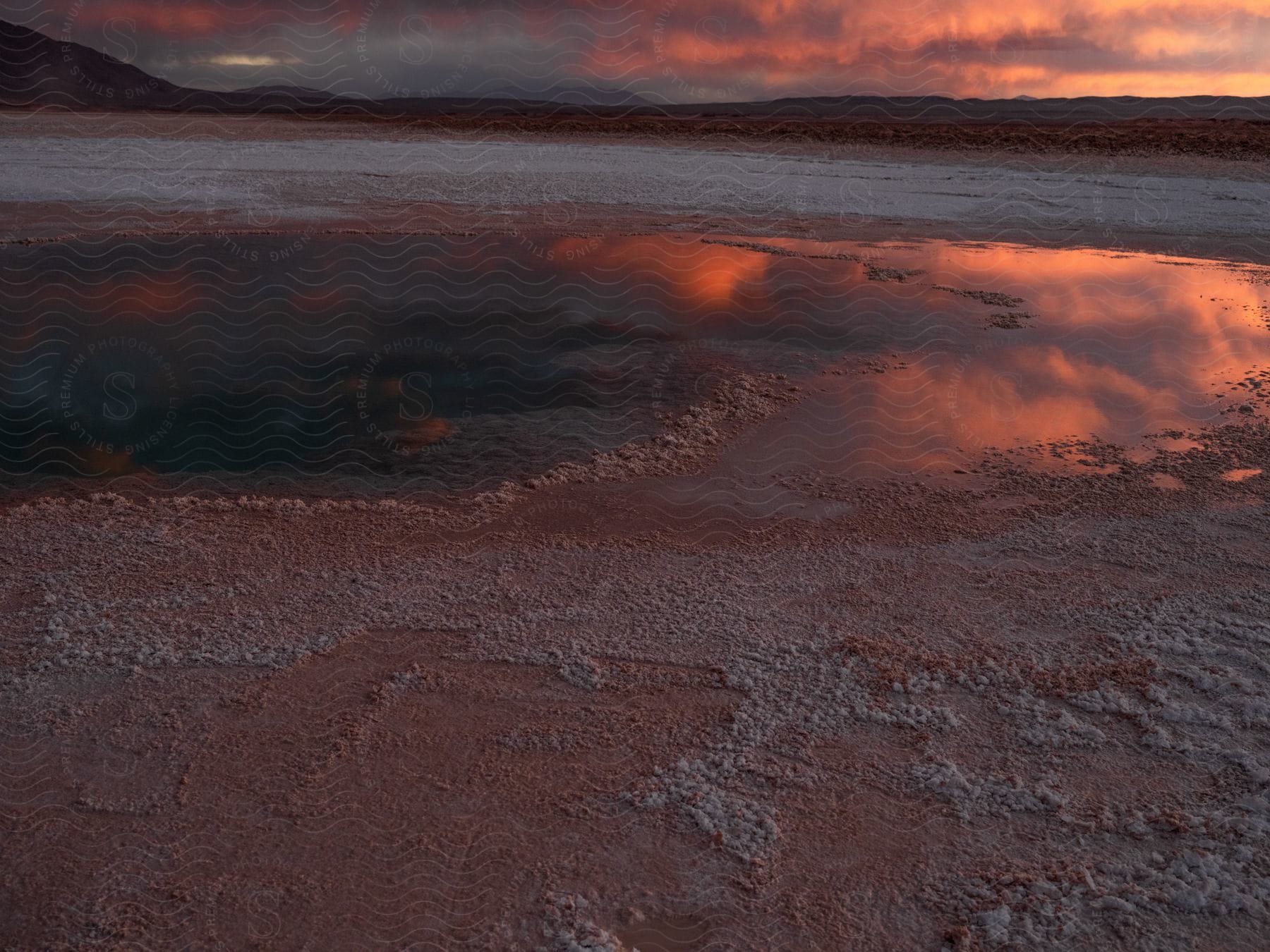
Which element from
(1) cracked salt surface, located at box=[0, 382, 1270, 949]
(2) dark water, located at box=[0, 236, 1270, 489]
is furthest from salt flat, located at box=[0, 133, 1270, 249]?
(1) cracked salt surface, located at box=[0, 382, 1270, 949]

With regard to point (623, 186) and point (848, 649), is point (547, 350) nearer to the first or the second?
point (848, 649)

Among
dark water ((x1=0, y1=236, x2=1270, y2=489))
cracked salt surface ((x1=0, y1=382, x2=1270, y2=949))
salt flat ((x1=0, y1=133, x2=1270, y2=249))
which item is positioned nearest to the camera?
cracked salt surface ((x1=0, y1=382, x2=1270, y2=949))

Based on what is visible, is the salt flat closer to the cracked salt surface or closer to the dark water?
the dark water

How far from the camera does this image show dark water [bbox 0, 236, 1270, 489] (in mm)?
5824

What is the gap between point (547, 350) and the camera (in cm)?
740

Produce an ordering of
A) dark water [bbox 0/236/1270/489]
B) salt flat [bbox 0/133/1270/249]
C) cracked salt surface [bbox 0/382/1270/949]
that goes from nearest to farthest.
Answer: cracked salt surface [bbox 0/382/1270/949] → dark water [bbox 0/236/1270/489] → salt flat [bbox 0/133/1270/249]

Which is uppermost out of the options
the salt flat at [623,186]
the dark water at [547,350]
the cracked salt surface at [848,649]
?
the salt flat at [623,186]

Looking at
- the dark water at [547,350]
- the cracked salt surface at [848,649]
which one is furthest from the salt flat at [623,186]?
the cracked salt surface at [848,649]

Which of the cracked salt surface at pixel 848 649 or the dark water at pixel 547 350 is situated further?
the dark water at pixel 547 350

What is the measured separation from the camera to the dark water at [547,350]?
5.82 metres

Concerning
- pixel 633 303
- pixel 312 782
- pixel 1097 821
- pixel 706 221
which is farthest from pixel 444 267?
pixel 1097 821

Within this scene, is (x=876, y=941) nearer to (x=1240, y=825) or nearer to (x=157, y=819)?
(x=1240, y=825)

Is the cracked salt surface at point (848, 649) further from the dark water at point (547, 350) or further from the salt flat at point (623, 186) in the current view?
the salt flat at point (623, 186)

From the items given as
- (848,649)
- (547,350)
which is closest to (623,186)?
(547,350)
